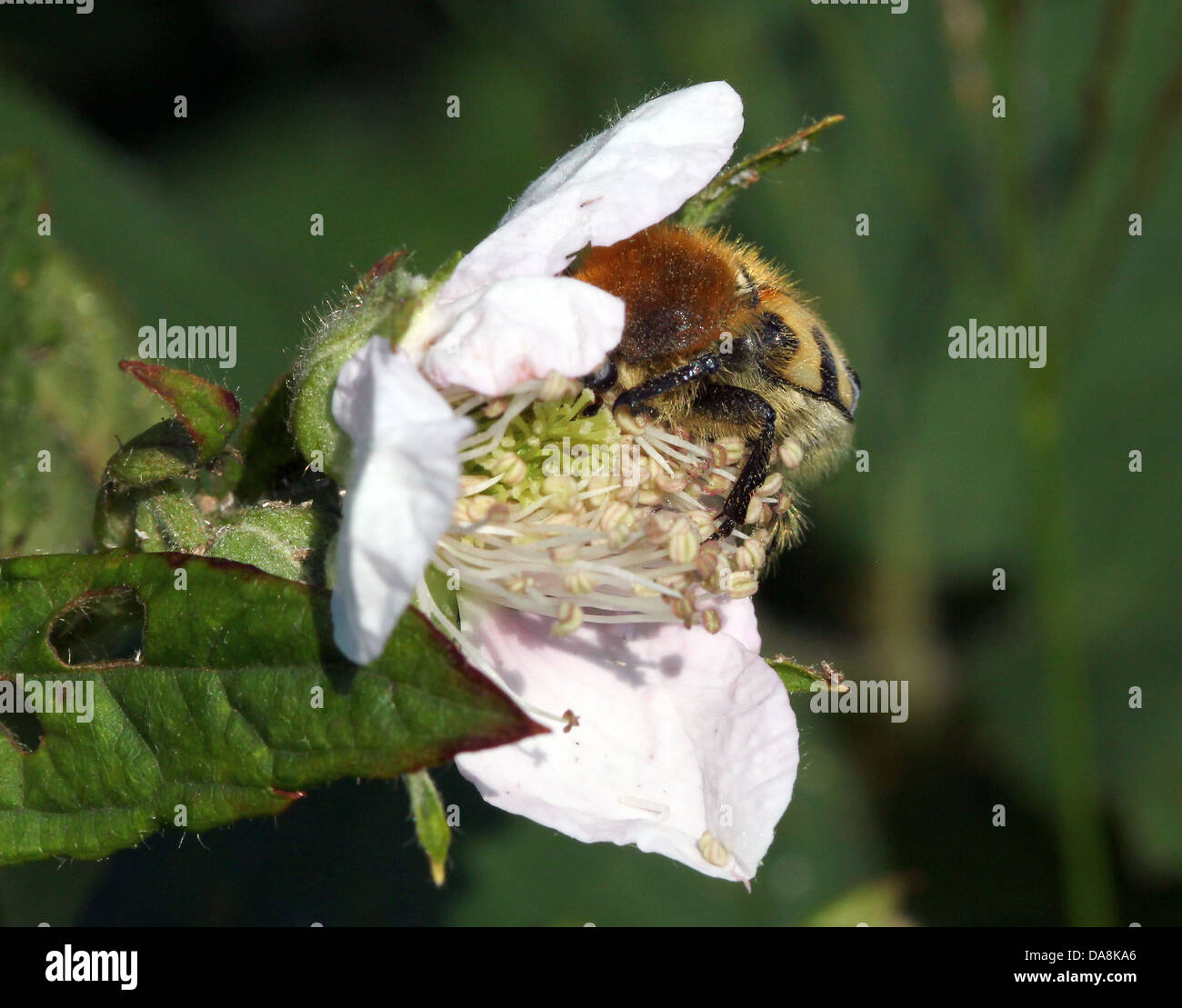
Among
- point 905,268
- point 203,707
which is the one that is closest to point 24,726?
point 203,707

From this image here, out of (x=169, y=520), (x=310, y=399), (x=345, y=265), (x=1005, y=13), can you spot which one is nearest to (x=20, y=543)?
(x=169, y=520)

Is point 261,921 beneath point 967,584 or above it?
beneath

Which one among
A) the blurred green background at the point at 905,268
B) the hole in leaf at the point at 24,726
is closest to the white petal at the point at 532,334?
the hole in leaf at the point at 24,726

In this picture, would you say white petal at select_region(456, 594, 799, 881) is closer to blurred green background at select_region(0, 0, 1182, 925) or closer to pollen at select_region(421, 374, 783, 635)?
pollen at select_region(421, 374, 783, 635)

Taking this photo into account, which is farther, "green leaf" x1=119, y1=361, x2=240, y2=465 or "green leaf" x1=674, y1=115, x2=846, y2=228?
"green leaf" x1=674, y1=115, x2=846, y2=228

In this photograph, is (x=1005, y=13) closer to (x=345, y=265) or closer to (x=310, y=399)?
(x=345, y=265)

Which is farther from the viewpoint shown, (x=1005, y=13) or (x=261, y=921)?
(x=1005, y=13)

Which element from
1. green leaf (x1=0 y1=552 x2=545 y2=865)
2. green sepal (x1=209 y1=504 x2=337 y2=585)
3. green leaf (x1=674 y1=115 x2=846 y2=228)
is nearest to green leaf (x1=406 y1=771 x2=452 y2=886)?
green leaf (x1=0 y1=552 x2=545 y2=865)
